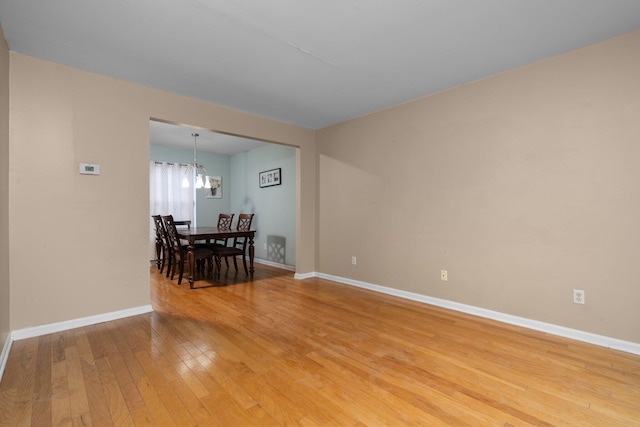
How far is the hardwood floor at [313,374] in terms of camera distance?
1.50m

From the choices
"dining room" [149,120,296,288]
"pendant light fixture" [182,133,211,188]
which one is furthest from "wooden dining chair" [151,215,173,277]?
"pendant light fixture" [182,133,211,188]

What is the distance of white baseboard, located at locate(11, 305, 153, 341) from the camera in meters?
2.40

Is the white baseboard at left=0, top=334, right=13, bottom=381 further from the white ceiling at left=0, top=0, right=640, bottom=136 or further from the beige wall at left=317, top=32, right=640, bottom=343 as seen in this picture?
the beige wall at left=317, top=32, right=640, bottom=343

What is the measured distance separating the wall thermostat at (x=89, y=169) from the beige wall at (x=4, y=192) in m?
0.47

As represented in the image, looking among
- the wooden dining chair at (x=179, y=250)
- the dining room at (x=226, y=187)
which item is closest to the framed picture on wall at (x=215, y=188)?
the dining room at (x=226, y=187)

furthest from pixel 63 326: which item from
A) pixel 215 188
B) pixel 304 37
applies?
pixel 215 188

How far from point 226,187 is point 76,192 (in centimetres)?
433

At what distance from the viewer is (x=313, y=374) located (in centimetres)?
→ 186

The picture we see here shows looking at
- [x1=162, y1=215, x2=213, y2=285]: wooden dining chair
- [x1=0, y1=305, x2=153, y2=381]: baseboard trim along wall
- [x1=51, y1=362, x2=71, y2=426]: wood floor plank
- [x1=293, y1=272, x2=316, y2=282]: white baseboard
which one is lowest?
[x1=293, y1=272, x2=316, y2=282]: white baseboard

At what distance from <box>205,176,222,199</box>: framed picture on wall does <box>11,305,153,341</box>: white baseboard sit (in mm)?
4015

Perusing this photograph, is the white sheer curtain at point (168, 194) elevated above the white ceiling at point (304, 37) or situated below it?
below

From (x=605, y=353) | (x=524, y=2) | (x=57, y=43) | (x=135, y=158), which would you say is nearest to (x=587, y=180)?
(x=605, y=353)

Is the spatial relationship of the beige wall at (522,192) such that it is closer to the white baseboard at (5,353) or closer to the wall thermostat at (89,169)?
the wall thermostat at (89,169)

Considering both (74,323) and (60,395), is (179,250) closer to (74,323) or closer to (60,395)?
(74,323)
